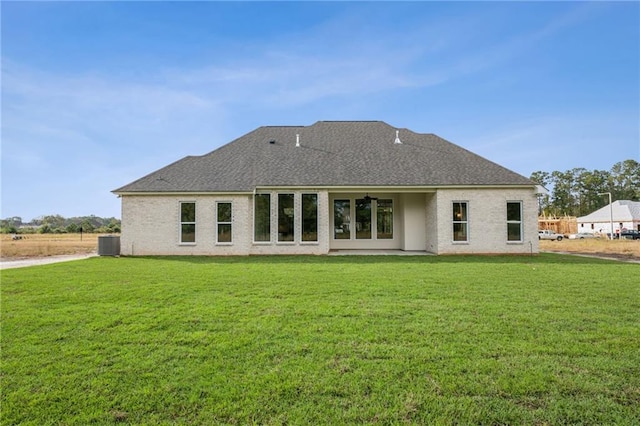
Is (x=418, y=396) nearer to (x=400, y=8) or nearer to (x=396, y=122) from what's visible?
(x=400, y=8)

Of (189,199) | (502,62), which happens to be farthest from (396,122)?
(189,199)

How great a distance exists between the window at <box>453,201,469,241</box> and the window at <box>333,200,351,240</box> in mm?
5331

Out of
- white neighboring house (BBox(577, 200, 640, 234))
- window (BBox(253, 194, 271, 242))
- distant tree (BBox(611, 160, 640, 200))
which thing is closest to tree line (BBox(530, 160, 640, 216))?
distant tree (BBox(611, 160, 640, 200))

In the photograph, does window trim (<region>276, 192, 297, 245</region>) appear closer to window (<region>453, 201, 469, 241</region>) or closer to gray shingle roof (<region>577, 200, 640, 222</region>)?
window (<region>453, 201, 469, 241</region>)

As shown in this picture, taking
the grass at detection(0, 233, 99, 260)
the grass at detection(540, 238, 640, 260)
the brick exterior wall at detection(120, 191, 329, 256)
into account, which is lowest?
the grass at detection(540, 238, 640, 260)

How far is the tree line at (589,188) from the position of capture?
6619 centimetres

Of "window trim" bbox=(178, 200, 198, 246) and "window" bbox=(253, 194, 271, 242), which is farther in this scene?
"window" bbox=(253, 194, 271, 242)

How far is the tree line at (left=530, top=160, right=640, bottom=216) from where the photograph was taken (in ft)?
217

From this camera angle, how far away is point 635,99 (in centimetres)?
2106

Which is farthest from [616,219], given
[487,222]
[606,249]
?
[487,222]

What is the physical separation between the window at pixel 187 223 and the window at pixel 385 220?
9.45m

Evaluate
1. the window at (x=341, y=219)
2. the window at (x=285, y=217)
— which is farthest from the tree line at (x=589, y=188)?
the window at (x=285, y=217)

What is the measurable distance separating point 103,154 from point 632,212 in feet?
230

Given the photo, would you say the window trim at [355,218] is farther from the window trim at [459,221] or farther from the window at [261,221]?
the window at [261,221]
